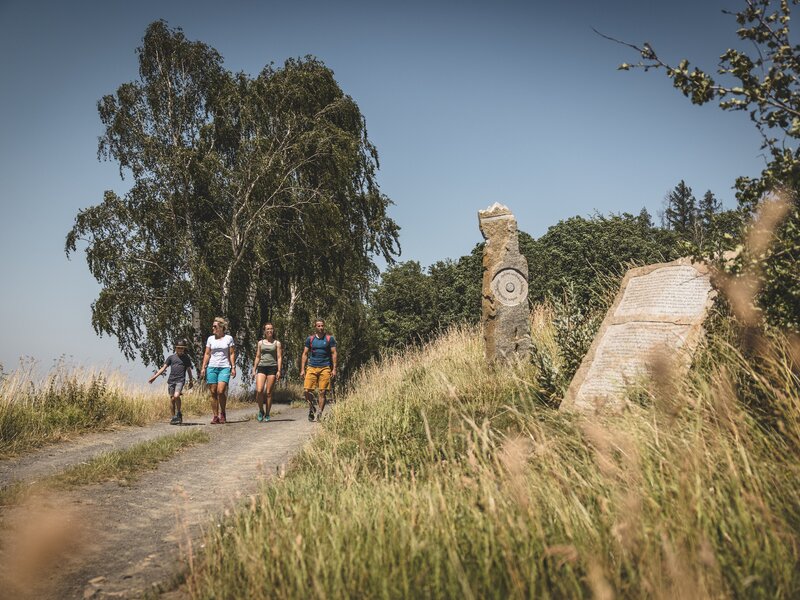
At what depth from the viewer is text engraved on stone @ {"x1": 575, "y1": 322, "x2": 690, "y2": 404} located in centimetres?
553

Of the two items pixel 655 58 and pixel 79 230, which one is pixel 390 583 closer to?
pixel 655 58

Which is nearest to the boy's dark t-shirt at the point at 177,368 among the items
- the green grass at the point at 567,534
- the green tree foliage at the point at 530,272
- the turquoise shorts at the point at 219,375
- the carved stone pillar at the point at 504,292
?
the turquoise shorts at the point at 219,375

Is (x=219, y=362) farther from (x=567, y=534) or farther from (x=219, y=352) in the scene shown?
(x=567, y=534)

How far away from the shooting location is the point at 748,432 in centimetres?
317

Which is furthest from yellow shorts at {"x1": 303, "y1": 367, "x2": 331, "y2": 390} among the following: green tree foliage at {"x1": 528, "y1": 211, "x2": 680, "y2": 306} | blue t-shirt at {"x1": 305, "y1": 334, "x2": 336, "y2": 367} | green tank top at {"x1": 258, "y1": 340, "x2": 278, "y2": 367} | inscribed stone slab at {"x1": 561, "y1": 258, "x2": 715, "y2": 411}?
green tree foliage at {"x1": 528, "y1": 211, "x2": 680, "y2": 306}

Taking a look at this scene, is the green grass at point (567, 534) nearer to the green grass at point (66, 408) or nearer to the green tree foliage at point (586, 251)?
the green grass at point (66, 408)

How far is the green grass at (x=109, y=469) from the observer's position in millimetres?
4594

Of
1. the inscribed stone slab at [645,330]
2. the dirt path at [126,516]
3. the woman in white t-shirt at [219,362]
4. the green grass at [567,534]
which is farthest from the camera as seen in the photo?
the woman in white t-shirt at [219,362]

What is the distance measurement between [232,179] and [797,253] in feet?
52.0

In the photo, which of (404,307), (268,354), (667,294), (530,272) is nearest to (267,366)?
(268,354)

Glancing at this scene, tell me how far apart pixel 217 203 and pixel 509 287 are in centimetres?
1150

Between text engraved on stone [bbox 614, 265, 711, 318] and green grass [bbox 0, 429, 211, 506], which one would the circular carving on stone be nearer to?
text engraved on stone [bbox 614, 265, 711, 318]

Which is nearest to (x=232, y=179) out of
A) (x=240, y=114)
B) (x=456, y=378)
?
(x=240, y=114)

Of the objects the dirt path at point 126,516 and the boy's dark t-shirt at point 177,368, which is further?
the boy's dark t-shirt at point 177,368
